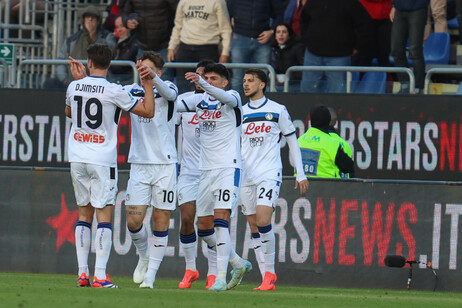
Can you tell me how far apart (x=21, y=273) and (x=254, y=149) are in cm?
417

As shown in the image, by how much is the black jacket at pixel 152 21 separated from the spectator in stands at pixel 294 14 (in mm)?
1941

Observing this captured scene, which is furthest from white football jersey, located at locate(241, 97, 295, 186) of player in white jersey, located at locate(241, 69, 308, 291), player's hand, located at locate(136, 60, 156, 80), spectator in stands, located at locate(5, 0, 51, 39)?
spectator in stands, located at locate(5, 0, 51, 39)

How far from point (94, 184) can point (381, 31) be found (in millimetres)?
8044

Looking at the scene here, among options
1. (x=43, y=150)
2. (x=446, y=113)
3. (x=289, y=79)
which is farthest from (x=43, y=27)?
(x=446, y=113)

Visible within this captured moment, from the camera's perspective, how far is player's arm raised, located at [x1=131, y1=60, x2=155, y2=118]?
A: 10.8m

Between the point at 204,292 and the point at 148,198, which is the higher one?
the point at 148,198

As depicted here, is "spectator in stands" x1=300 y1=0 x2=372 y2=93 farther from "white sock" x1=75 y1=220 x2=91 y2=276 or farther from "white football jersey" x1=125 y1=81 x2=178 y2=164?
"white sock" x1=75 y1=220 x2=91 y2=276

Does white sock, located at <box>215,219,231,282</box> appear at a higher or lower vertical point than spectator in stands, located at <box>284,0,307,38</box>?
lower

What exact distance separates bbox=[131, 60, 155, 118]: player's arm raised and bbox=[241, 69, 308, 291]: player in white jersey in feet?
5.98

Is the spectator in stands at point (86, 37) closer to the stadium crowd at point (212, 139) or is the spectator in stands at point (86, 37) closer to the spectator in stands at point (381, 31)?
the stadium crowd at point (212, 139)

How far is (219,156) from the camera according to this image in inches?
461

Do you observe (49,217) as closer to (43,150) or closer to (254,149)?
(43,150)

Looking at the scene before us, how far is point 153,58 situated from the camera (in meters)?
11.5

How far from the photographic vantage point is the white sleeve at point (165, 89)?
11009mm
